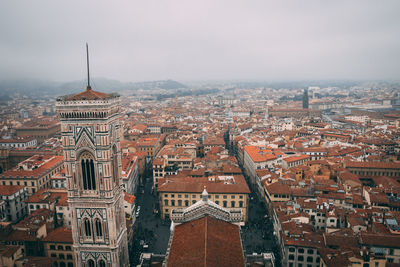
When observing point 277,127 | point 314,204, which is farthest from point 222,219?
point 277,127

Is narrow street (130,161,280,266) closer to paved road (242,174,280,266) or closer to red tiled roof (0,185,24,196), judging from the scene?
paved road (242,174,280,266)

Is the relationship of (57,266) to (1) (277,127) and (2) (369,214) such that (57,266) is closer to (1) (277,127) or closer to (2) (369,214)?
(2) (369,214)

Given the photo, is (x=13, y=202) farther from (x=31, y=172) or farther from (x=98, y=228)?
(x=98, y=228)

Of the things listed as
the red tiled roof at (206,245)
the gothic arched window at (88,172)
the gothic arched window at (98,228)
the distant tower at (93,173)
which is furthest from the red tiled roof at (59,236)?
the red tiled roof at (206,245)

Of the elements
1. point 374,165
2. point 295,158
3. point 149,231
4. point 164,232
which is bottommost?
point 164,232

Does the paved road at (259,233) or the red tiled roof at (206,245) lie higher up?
the red tiled roof at (206,245)

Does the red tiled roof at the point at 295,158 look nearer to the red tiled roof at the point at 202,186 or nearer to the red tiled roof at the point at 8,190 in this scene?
the red tiled roof at the point at 202,186

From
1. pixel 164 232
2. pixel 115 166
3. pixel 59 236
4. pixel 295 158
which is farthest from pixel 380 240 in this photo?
pixel 59 236
